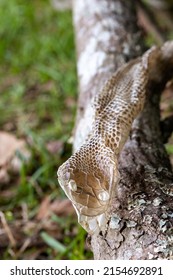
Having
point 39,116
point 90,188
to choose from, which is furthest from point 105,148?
point 39,116

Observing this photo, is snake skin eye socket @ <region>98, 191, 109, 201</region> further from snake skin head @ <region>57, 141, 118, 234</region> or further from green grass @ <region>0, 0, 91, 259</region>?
green grass @ <region>0, 0, 91, 259</region>

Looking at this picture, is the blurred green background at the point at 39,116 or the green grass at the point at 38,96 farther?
the green grass at the point at 38,96

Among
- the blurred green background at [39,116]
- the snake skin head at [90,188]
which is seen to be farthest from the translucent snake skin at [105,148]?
the blurred green background at [39,116]

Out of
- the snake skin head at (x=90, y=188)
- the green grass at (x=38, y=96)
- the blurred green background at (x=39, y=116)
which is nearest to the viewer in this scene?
the snake skin head at (x=90, y=188)

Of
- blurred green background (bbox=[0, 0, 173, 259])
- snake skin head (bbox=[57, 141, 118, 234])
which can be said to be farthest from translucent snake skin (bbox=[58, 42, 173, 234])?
blurred green background (bbox=[0, 0, 173, 259])

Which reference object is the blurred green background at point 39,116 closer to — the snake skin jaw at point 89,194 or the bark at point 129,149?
the bark at point 129,149
